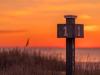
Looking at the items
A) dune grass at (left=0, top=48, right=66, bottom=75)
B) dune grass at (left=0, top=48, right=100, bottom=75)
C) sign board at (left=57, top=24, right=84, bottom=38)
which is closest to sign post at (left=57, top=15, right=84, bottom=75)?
sign board at (left=57, top=24, right=84, bottom=38)

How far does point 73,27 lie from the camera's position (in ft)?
34.7

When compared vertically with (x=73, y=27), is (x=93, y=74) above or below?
below

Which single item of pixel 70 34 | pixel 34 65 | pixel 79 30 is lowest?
pixel 34 65

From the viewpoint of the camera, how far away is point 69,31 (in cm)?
1058

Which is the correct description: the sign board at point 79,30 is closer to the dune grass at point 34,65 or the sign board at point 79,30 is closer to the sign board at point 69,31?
the sign board at point 69,31

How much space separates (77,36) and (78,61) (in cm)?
509

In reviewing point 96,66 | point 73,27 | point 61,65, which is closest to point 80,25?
point 73,27

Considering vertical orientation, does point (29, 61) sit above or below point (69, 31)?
below

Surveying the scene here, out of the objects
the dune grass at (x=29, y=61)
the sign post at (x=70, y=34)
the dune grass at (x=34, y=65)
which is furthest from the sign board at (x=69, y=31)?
the dune grass at (x=29, y=61)

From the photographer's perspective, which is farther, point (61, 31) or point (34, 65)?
point (34, 65)

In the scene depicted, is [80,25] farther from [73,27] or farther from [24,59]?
[24,59]

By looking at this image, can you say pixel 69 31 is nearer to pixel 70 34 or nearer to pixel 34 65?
pixel 70 34

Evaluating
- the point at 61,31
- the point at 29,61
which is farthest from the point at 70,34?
the point at 29,61

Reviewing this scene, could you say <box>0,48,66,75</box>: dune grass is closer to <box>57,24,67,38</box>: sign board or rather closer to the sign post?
the sign post
